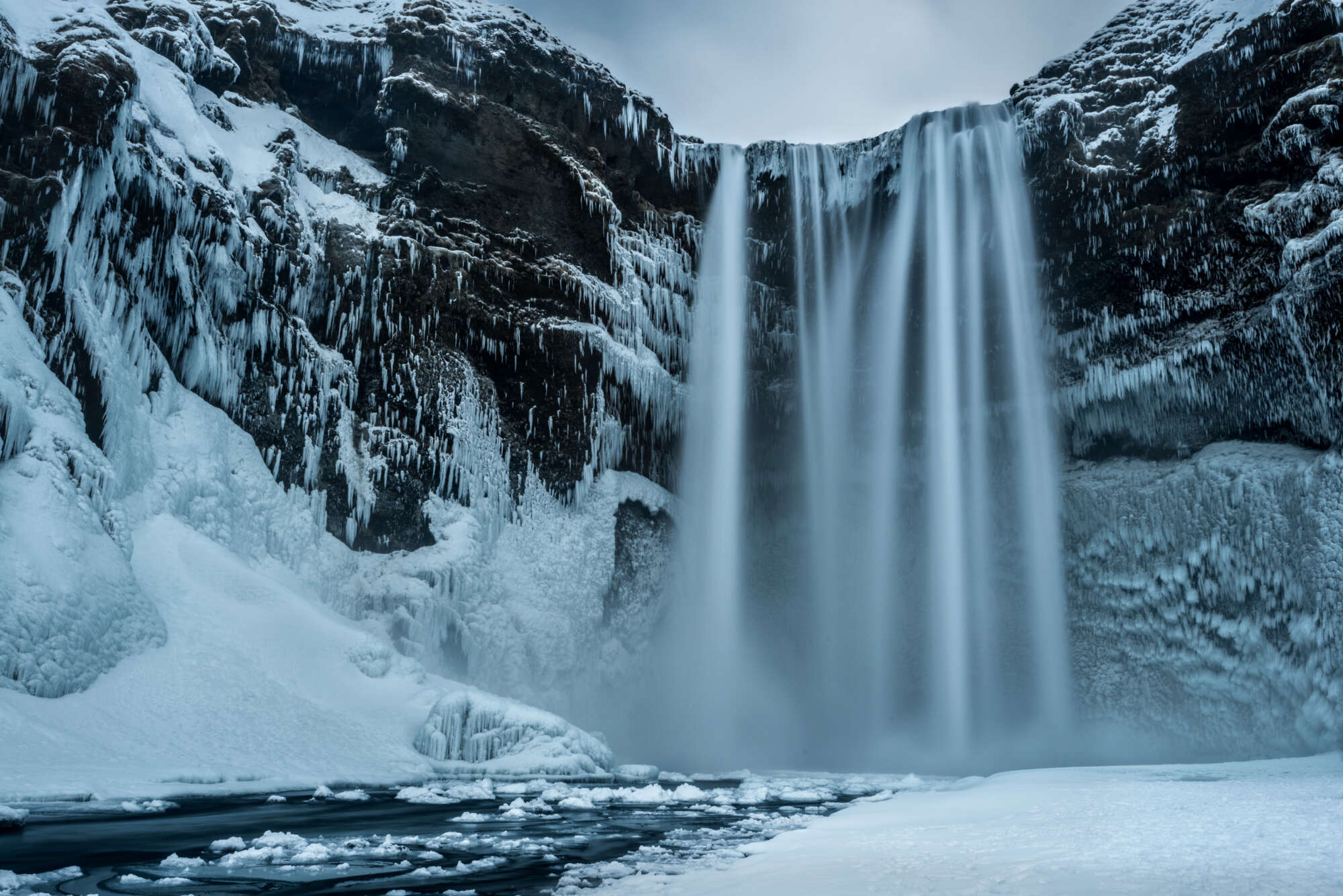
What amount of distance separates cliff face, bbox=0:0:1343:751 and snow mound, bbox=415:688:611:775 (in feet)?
12.0

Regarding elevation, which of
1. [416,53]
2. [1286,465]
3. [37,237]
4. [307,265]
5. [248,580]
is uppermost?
[416,53]

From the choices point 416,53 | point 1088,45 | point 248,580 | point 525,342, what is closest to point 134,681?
point 248,580

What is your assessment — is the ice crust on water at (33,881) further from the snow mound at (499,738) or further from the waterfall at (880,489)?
the waterfall at (880,489)

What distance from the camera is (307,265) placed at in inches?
819

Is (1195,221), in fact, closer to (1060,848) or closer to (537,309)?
(537,309)

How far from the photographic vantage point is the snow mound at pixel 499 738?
15930 mm

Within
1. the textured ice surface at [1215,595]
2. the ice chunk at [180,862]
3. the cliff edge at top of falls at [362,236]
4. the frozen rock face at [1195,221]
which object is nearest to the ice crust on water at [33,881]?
the ice chunk at [180,862]

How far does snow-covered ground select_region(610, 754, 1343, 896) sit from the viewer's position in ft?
16.5

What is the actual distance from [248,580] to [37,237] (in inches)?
280

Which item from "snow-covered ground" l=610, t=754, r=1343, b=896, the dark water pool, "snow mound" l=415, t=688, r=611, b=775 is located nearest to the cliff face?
"snow mound" l=415, t=688, r=611, b=775

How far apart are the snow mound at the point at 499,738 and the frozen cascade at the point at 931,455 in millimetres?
11656

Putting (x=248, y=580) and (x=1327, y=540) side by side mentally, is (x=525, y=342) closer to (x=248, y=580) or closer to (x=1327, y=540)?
(x=248, y=580)

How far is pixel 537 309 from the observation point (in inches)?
921

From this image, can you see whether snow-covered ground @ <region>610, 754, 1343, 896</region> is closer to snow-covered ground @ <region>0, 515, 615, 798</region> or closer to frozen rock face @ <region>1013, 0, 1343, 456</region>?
snow-covered ground @ <region>0, 515, 615, 798</region>
